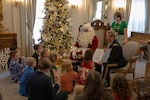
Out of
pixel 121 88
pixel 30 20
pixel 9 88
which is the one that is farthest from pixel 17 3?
pixel 121 88

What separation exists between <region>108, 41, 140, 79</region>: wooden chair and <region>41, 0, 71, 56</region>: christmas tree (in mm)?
2436

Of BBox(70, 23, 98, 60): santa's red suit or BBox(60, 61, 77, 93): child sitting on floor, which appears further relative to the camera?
BBox(70, 23, 98, 60): santa's red suit

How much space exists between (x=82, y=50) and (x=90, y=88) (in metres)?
2.86

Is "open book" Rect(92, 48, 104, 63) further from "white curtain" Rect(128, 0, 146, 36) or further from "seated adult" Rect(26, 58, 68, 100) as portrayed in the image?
"white curtain" Rect(128, 0, 146, 36)

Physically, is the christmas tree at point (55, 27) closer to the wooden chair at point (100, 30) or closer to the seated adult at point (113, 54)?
the wooden chair at point (100, 30)

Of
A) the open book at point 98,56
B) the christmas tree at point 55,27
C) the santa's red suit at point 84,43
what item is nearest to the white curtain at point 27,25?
the christmas tree at point 55,27

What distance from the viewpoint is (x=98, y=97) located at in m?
2.11

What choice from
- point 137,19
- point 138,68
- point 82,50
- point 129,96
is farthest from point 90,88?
point 137,19

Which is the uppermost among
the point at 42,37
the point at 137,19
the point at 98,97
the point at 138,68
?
the point at 137,19

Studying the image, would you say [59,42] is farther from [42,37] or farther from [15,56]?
[15,56]

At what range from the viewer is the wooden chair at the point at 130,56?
445 centimetres

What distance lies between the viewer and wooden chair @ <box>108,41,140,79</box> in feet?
14.6

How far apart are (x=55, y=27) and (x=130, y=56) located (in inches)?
112

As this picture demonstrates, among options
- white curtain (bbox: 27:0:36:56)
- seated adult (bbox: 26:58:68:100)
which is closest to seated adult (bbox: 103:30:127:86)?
seated adult (bbox: 26:58:68:100)
